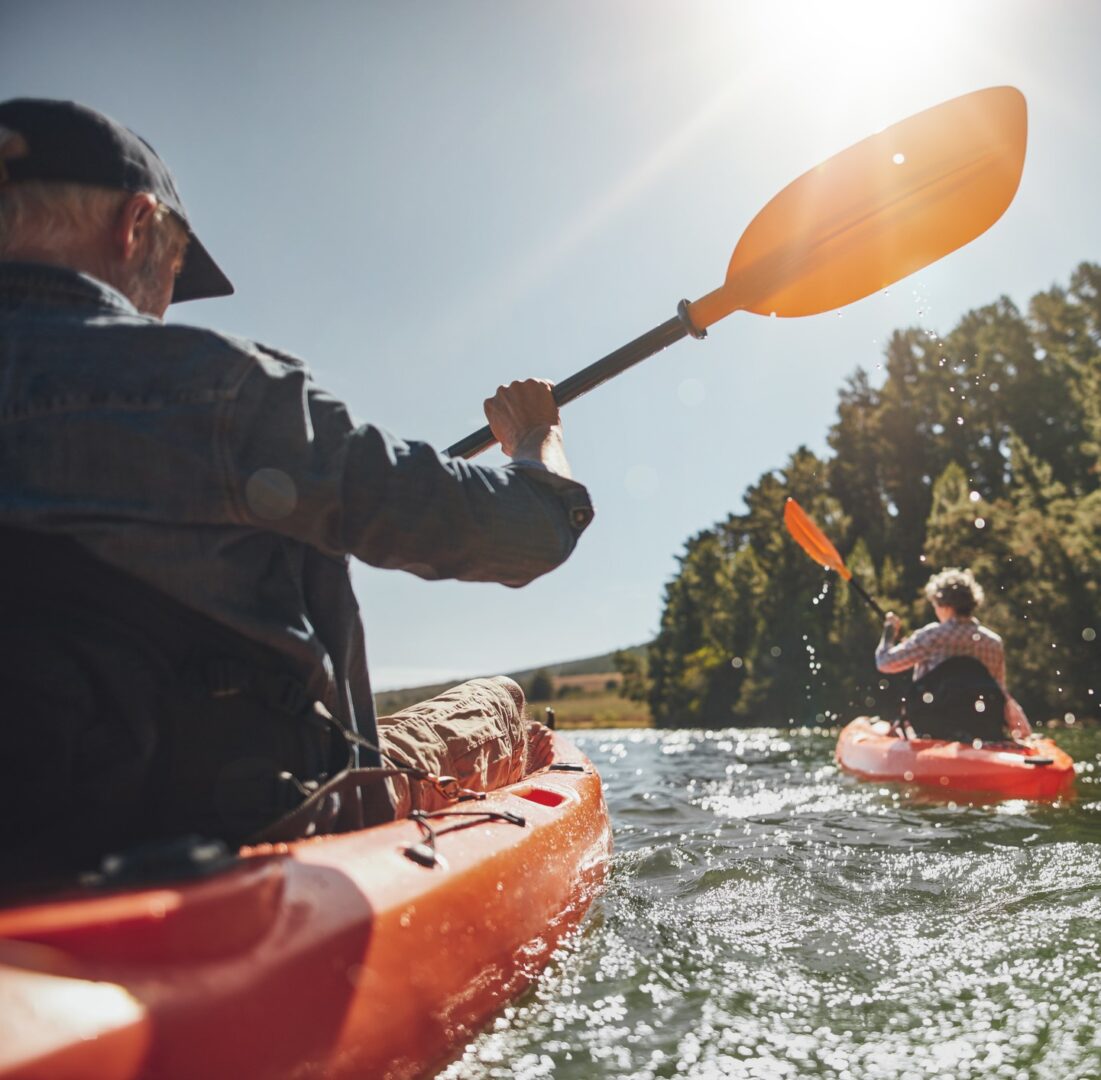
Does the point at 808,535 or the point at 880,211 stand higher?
the point at 880,211

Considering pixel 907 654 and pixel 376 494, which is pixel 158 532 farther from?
pixel 907 654

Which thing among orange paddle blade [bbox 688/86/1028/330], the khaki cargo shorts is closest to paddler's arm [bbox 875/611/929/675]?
orange paddle blade [bbox 688/86/1028/330]

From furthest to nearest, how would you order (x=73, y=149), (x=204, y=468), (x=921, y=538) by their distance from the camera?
(x=921, y=538) < (x=73, y=149) < (x=204, y=468)

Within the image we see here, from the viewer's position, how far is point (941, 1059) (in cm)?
148

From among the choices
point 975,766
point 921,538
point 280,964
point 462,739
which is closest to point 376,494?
point 280,964

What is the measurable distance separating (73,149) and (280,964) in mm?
1272

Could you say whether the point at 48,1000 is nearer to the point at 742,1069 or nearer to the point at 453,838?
the point at 453,838

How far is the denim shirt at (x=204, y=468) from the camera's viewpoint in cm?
120

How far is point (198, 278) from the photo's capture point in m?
1.81

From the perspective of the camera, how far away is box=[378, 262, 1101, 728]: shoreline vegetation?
17.9m

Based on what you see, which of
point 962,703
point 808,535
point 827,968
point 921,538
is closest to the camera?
point 827,968

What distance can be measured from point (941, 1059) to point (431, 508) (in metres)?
1.28

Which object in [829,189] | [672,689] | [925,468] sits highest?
[925,468]

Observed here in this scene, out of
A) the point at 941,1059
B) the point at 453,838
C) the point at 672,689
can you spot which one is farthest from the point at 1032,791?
the point at 672,689
